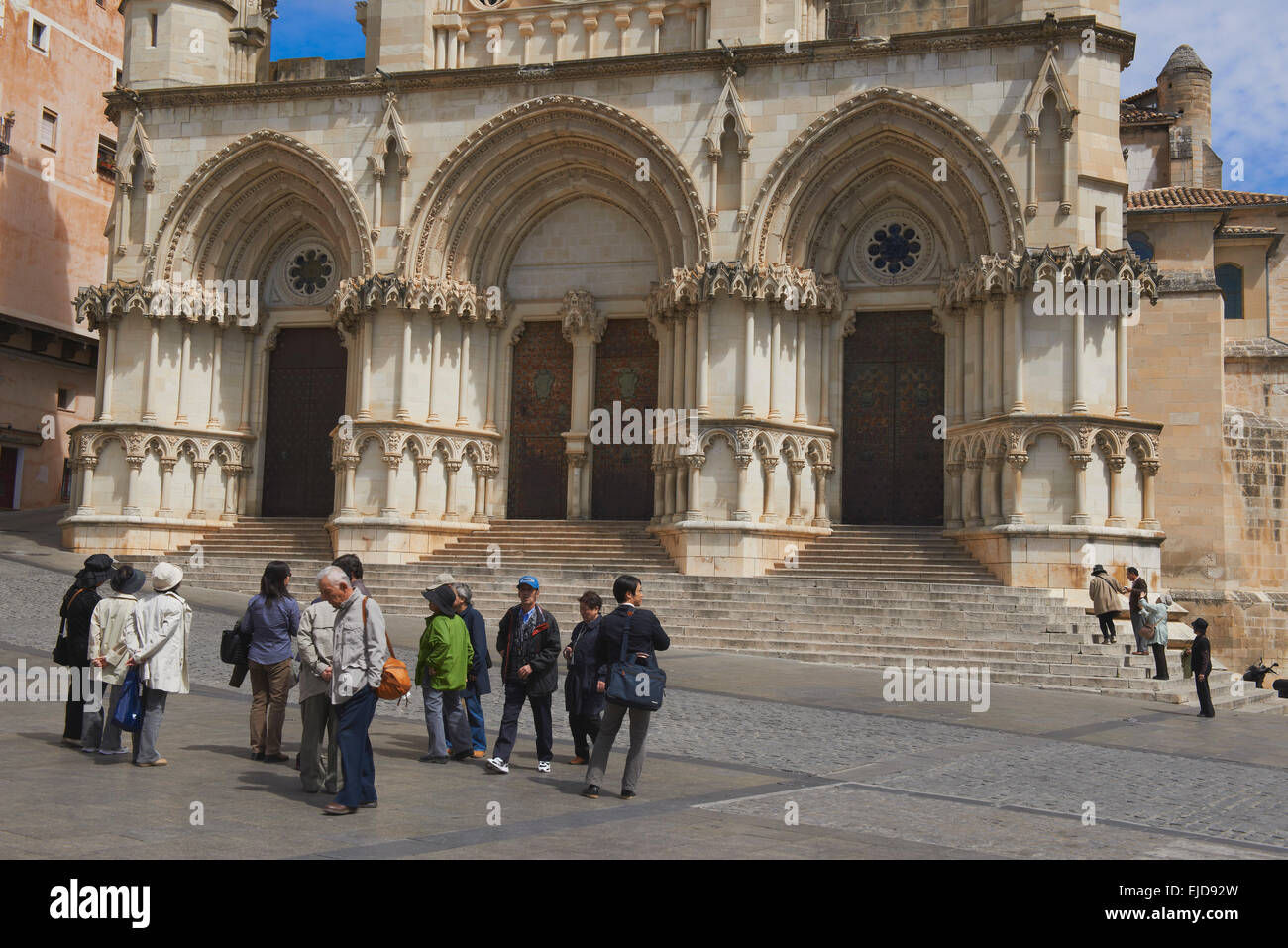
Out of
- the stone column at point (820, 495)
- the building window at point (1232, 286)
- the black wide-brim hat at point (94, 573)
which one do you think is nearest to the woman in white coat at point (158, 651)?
the black wide-brim hat at point (94, 573)

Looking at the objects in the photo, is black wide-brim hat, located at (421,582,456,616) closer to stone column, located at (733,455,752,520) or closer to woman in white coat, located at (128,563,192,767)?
woman in white coat, located at (128,563,192,767)

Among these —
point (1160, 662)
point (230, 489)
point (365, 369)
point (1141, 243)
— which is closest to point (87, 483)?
point (230, 489)

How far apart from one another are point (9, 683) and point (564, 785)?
6.75 meters

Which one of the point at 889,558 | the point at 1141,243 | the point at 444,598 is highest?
the point at 1141,243

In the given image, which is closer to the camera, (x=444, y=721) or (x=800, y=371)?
(x=444, y=721)

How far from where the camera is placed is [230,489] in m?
26.8

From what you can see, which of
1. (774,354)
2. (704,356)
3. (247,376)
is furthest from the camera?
(247,376)

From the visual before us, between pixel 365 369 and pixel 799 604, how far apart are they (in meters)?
9.74

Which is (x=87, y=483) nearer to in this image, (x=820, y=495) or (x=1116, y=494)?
(x=820, y=495)

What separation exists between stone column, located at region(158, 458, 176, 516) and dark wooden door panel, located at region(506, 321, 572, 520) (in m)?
6.61

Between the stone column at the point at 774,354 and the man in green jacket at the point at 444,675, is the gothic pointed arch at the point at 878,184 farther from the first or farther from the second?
the man in green jacket at the point at 444,675

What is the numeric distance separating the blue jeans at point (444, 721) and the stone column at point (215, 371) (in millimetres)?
17389

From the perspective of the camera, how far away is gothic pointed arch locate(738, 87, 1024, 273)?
2266 cm
